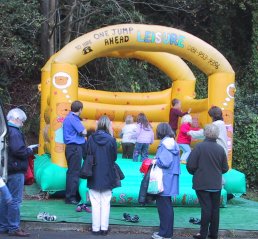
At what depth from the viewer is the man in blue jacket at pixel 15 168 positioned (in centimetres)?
705

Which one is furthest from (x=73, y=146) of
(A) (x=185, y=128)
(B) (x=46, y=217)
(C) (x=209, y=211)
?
(A) (x=185, y=128)

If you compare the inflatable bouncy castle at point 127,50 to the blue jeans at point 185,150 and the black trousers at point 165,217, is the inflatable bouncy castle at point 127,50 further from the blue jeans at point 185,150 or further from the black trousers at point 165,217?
the black trousers at point 165,217

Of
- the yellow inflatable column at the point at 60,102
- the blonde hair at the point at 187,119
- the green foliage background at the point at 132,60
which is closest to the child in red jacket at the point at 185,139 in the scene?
the blonde hair at the point at 187,119

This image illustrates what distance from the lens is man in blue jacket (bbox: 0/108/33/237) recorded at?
23.1ft

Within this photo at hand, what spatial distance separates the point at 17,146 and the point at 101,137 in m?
1.14

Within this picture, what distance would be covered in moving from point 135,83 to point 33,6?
374 centimetres

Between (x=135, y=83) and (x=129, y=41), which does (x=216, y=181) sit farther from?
(x=135, y=83)

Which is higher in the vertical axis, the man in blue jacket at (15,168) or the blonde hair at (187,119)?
the blonde hair at (187,119)

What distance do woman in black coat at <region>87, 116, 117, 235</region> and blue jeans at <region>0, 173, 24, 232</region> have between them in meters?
0.93

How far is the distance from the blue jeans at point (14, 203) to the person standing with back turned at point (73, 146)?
2.05 metres

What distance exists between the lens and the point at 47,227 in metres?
7.69

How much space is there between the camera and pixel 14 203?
7.19 m

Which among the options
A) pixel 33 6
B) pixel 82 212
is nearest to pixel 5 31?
pixel 33 6

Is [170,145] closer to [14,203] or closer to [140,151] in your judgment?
[14,203]
